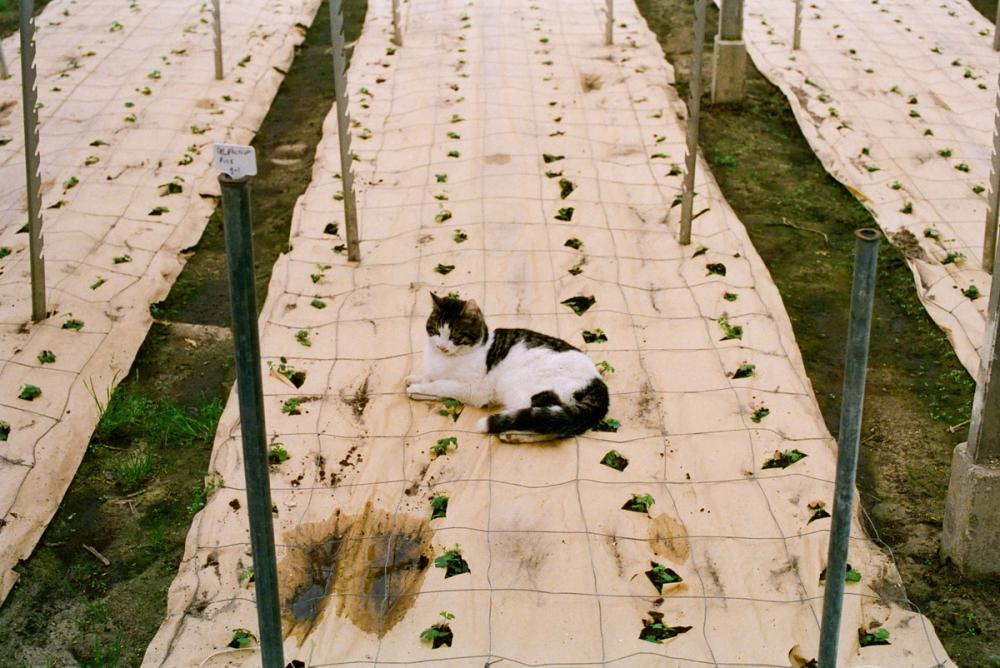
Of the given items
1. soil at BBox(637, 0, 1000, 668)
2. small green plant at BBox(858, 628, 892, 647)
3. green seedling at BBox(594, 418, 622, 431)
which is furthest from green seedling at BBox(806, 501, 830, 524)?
green seedling at BBox(594, 418, 622, 431)

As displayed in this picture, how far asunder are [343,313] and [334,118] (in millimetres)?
3474

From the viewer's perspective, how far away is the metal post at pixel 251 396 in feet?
8.43

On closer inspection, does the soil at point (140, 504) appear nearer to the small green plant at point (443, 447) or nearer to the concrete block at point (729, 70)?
the small green plant at point (443, 447)

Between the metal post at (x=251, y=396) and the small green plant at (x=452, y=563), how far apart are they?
53.9 inches

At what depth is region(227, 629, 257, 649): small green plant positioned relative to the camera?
4.06m

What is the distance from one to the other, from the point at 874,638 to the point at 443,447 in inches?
83.1

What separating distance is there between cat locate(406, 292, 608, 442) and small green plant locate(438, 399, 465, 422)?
3 centimetres

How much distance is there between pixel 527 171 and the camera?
26.2ft

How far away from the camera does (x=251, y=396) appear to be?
2.72 meters

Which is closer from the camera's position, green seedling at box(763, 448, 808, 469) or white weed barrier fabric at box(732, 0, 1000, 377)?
green seedling at box(763, 448, 808, 469)

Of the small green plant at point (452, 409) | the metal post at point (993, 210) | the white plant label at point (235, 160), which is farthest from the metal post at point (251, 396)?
the metal post at point (993, 210)

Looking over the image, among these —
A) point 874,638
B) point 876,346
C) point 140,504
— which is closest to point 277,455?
point 140,504

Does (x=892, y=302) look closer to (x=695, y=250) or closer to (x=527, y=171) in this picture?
(x=695, y=250)

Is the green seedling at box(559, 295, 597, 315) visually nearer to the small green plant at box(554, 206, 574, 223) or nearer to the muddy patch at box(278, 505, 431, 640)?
the small green plant at box(554, 206, 574, 223)
